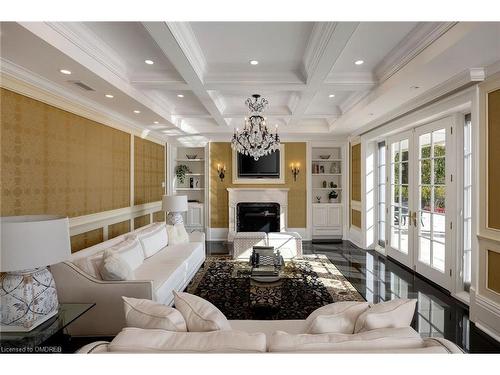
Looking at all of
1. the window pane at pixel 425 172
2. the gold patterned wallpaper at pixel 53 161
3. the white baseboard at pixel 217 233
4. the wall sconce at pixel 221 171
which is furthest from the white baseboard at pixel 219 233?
the window pane at pixel 425 172

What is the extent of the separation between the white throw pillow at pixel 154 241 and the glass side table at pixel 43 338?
1677 mm

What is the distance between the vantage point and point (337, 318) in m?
1.66

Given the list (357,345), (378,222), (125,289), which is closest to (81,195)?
(125,289)

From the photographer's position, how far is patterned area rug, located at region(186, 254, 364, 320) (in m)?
3.34

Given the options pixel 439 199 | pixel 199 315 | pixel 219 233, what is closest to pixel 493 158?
pixel 439 199

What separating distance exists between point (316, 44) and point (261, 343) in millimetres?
2718

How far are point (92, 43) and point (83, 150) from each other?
1572 millimetres

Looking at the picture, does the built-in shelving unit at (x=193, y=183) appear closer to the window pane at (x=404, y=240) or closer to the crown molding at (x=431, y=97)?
the crown molding at (x=431, y=97)

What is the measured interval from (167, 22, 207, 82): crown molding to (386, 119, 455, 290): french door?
338cm

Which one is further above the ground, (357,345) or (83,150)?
(83,150)

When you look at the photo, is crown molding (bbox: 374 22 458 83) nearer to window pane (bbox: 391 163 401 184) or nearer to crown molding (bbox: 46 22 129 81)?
window pane (bbox: 391 163 401 184)

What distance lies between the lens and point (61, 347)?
88.6 inches

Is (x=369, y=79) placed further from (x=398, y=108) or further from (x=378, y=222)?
(x=378, y=222)

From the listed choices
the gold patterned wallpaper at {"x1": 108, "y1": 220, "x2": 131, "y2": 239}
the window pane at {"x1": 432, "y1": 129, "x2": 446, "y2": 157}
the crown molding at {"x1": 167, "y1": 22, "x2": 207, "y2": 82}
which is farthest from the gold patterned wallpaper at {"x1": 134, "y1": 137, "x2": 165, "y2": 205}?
the window pane at {"x1": 432, "y1": 129, "x2": 446, "y2": 157}
